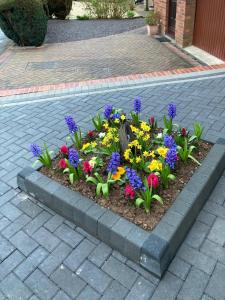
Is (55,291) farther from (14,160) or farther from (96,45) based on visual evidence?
(96,45)

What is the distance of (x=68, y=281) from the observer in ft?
9.18

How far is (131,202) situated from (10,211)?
4.90 feet

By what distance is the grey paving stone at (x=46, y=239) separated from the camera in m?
3.16

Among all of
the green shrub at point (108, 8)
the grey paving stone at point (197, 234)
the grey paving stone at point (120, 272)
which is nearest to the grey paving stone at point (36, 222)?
the grey paving stone at point (120, 272)

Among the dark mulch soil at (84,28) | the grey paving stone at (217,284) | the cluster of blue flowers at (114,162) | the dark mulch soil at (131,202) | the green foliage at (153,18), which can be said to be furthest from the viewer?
the dark mulch soil at (84,28)

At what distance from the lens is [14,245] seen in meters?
3.20

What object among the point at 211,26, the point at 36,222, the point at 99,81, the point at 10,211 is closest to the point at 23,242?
→ the point at 36,222

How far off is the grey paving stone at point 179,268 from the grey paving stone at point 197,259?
5cm

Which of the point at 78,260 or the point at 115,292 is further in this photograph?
the point at 78,260

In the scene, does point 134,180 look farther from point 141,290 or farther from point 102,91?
point 102,91

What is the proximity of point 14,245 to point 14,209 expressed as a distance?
564mm

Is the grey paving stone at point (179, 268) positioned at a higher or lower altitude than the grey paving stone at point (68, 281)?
higher

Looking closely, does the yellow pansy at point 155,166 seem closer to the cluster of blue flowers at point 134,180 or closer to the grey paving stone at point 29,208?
the cluster of blue flowers at point 134,180

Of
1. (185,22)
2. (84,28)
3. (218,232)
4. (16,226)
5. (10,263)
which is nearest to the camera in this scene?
(10,263)
